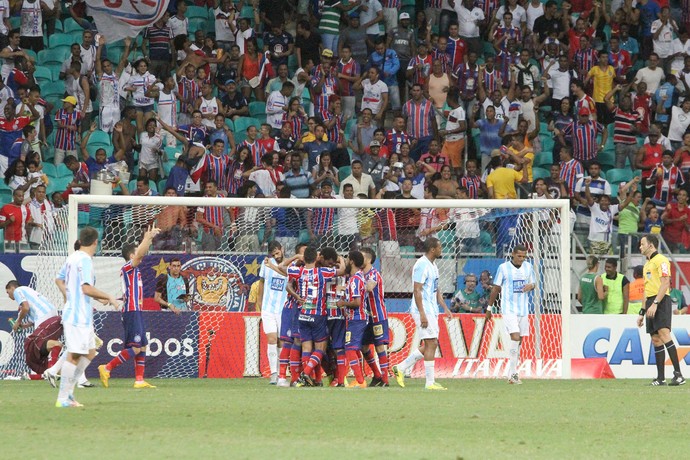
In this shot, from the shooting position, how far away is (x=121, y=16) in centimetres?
2447

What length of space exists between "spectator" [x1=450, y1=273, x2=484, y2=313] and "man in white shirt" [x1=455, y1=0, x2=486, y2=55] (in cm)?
788

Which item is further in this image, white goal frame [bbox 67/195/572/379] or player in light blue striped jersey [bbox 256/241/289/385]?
white goal frame [bbox 67/195/572/379]

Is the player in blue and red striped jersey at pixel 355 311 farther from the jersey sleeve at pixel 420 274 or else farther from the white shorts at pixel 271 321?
the white shorts at pixel 271 321

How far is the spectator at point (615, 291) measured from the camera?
2181cm

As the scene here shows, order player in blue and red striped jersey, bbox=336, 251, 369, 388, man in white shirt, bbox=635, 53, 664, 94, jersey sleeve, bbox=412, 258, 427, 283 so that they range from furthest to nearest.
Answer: man in white shirt, bbox=635, 53, 664, 94
jersey sleeve, bbox=412, 258, 427, 283
player in blue and red striped jersey, bbox=336, 251, 369, 388

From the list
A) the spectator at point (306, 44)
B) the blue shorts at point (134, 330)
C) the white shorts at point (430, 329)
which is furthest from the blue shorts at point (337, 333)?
the spectator at point (306, 44)

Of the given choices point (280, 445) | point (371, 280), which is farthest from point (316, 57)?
point (280, 445)

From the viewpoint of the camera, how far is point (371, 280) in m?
16.3

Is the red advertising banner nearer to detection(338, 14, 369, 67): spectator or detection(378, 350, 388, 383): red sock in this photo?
detection(378, 350, 388, 383): red sock

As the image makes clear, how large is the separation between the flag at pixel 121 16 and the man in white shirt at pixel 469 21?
22.9 ft

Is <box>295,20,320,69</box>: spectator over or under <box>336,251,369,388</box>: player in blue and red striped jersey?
over

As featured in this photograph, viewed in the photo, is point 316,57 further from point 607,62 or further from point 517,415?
point 517,415

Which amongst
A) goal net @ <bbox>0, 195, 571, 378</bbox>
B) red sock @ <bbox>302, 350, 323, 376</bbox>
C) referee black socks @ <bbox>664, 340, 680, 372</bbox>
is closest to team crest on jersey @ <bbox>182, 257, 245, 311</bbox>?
goal net @ <bbox>0, 195, 571, 378</bbox>

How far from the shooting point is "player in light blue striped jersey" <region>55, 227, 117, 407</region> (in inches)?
477
